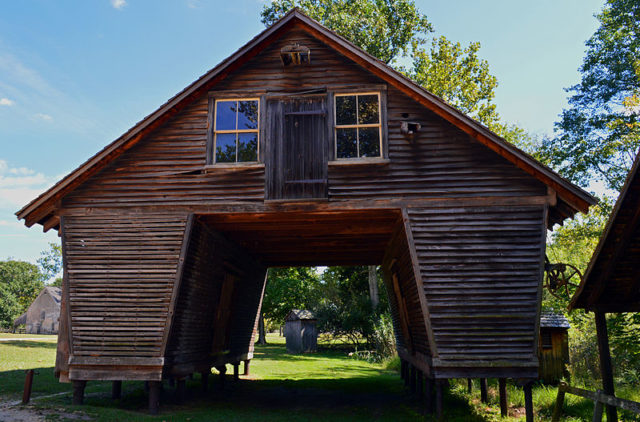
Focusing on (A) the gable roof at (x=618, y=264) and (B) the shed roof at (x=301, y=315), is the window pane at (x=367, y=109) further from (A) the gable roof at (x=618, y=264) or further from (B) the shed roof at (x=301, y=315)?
(B) the shed roof at (x=301, y=315)

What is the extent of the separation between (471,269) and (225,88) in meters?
7.24

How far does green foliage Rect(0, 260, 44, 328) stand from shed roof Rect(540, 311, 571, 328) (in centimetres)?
6998

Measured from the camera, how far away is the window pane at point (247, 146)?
11.6 meters

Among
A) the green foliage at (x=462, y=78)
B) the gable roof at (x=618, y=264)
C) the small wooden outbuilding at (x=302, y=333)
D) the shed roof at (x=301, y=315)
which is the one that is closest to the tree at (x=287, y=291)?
the shed roof at (x=301, y=315)

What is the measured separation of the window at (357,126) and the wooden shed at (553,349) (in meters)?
10.0

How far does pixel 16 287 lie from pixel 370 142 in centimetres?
10128

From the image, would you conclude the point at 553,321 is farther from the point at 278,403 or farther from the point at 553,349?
the point at 278,403

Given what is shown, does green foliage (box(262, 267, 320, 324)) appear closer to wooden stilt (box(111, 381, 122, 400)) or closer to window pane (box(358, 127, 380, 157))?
wooden stilt (box(111, 381, 122, 400))

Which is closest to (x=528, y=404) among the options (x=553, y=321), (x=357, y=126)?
(x=357, y=126)

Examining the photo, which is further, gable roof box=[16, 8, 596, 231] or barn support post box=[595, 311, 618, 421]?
gable roof box=[16, 8, 596, 231]

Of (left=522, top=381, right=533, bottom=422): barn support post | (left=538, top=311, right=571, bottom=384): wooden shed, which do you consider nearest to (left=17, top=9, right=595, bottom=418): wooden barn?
(left=522, top=381, right=533, bottom=422): barn support post

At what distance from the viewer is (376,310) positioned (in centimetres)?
3284

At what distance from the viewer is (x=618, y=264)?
7398 mm

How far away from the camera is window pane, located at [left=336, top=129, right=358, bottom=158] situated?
11375 mm
